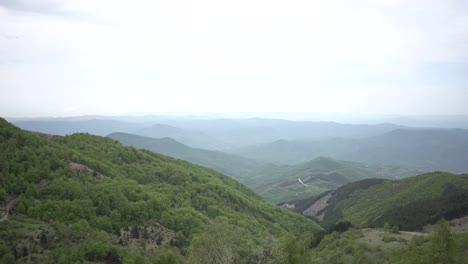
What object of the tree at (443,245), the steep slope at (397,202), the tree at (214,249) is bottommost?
the steep slope at (397,202)

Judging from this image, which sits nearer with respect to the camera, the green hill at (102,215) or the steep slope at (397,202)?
the green hill at (102,215)

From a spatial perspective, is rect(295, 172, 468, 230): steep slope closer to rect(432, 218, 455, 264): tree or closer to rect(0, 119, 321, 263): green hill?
rect(0, 119, 321, 263): green hill

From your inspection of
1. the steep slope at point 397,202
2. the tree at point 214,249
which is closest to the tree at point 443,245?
the tree at point 214,249

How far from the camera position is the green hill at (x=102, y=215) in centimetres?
4053

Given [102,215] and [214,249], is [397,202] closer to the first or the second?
[214,249]

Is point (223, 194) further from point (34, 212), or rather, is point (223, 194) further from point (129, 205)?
point (34, 212)

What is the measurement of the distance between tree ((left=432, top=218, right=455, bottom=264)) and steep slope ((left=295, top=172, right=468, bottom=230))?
44500mm

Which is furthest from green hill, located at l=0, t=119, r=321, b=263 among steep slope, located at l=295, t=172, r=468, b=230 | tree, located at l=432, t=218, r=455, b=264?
steep slope, located at l=295, t=172, r=468, b=230

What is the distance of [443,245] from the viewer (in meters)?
30.5

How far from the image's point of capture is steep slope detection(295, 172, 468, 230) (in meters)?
77.1

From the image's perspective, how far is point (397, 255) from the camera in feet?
135

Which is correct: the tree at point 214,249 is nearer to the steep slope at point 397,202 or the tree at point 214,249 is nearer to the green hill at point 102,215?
the green hill at point 102,215

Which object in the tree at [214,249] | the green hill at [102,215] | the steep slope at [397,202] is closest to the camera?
the tree at [214,249]

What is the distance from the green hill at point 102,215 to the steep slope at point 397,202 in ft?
120
